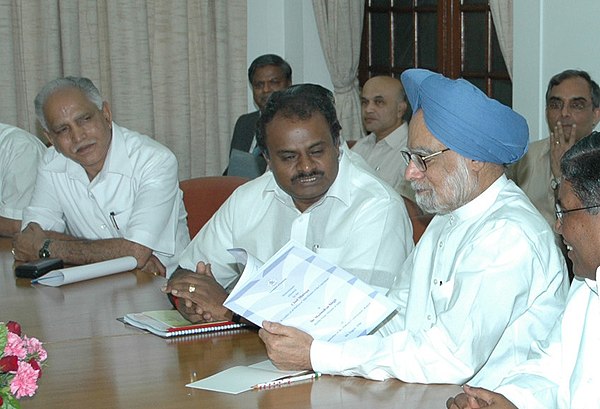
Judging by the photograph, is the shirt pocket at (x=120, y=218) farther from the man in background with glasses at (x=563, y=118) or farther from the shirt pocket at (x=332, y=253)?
the man in background with glasses at (x=563, y=118)

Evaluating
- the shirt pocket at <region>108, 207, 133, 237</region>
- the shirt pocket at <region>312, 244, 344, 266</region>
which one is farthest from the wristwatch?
the shirt pocket at <region>312, 244, 344, 266</region>

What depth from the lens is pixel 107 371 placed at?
2525 millimetres

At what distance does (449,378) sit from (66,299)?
1.52 m

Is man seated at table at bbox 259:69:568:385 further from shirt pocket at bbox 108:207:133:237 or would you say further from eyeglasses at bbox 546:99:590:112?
eyeglasses at bbox 546:99:590:112

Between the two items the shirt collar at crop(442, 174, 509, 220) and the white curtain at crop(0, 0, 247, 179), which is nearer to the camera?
the shirt collar at crop(442, 174, 509, 220)

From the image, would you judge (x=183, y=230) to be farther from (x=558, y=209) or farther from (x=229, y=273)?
(x=558, y=209)

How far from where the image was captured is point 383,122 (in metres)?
6.05

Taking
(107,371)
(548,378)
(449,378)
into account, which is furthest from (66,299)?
(548,378)

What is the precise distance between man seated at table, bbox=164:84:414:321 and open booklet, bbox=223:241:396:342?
1.56 feet

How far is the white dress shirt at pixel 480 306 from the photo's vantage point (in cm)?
232

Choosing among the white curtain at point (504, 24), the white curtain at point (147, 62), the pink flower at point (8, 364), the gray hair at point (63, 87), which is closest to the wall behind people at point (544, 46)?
the white curtain at point (504, 24)

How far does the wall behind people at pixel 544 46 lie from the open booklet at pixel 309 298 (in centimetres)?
286

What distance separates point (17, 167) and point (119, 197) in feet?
2.98

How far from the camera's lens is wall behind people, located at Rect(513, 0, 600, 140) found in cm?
493
